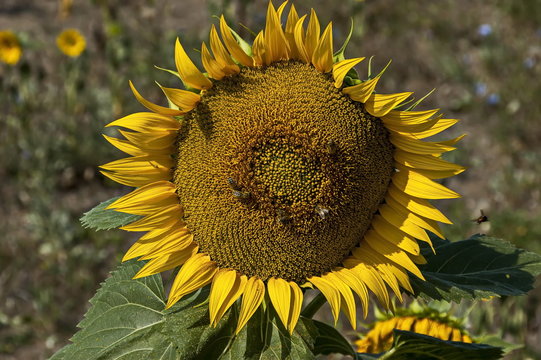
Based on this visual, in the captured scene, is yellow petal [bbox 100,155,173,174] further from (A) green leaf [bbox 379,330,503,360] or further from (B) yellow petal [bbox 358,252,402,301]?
(A) green leaf [bbox 379,330,503,360]

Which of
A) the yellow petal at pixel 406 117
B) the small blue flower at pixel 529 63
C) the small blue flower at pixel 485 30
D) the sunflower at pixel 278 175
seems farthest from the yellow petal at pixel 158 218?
the small blue flower at pixel 485 30

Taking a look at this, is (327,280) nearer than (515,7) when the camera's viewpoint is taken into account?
Yes

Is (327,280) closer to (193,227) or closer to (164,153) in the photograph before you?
(193,227)

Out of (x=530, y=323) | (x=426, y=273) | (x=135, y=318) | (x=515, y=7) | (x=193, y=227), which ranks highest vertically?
(x=515, y=7)

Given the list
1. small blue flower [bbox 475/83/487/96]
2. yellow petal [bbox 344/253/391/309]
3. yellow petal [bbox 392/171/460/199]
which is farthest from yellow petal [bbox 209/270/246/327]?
small blue flower [bbox 475/83/487/96]

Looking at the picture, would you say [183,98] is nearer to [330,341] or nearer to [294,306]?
[294,306]

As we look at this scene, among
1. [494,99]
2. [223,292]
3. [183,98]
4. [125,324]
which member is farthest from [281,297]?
[494,99]

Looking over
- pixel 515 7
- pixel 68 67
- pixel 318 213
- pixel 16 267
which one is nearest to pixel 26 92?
pixel 68 67
